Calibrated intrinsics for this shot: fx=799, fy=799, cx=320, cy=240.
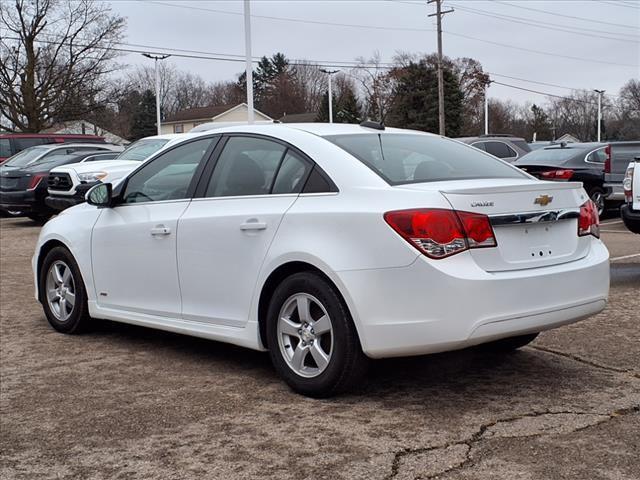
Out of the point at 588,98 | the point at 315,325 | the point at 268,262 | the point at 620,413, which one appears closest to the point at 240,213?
the point at 268,262

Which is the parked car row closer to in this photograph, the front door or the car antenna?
the front door

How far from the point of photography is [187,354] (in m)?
5.54

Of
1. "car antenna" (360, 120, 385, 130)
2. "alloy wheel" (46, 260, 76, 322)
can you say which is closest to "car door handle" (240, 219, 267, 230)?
"car antenna" (360, 120, 385, 130)

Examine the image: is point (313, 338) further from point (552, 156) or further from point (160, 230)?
point (552, 156)

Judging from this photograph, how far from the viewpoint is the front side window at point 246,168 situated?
189 inches

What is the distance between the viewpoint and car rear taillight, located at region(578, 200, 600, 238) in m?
4.55

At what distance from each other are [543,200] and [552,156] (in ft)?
38.7

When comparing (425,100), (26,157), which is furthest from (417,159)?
(425,100)

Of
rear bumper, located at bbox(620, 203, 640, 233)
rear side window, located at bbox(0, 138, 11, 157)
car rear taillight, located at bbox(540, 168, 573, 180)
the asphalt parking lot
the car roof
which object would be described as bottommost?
the asphalt parking lot

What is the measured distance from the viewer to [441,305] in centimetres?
387

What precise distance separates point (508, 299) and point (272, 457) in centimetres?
140

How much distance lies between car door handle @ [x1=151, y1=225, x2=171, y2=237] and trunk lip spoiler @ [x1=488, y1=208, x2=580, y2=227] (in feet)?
7.18

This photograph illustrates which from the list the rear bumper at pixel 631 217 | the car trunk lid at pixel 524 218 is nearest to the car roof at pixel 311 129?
the car trunk lid at pixel 524 218

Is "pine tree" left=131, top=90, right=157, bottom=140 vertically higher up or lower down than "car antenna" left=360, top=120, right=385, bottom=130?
higher up
